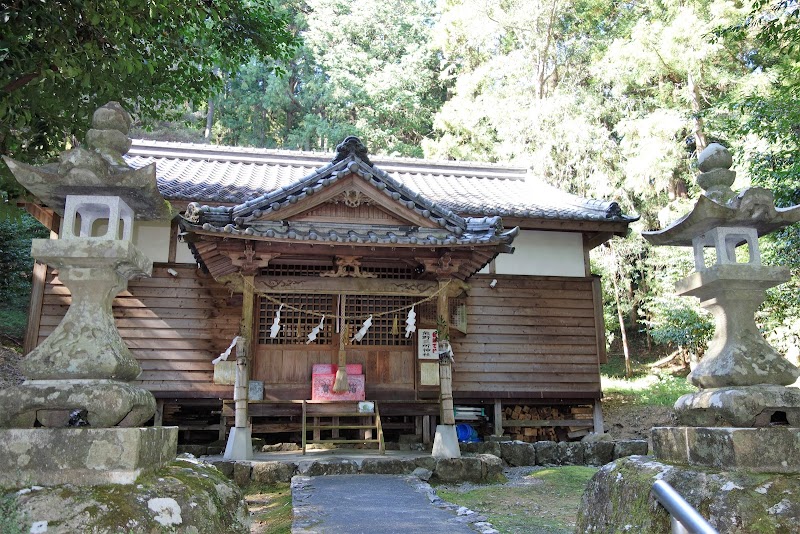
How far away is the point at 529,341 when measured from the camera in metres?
13.1

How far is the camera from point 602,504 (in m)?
4.67

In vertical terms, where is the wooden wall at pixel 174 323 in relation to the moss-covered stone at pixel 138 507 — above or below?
above

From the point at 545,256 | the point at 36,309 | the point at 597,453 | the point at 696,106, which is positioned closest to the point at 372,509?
the point at 597,453

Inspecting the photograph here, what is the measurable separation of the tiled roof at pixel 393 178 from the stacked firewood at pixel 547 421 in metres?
4.57

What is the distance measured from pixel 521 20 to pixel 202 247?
1913cm

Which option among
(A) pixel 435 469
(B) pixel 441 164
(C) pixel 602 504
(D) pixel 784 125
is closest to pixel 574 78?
(B) pixel 441 164

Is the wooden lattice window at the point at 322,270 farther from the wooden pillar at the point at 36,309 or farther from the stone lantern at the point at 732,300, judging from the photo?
the stone lantern at the point at 732,300

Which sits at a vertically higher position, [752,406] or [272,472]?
[752,406]

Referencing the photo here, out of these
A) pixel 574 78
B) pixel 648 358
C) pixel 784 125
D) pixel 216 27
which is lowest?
pixel 648 358

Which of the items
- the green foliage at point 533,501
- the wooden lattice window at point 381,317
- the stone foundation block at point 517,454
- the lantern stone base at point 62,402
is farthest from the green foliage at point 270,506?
the stone foundation block at point 517,454

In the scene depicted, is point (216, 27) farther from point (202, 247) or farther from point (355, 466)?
point (355, 466)

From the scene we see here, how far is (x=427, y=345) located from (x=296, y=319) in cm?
271

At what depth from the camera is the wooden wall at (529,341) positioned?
1281 centimetres

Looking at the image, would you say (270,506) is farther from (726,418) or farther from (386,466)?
(726,418)
